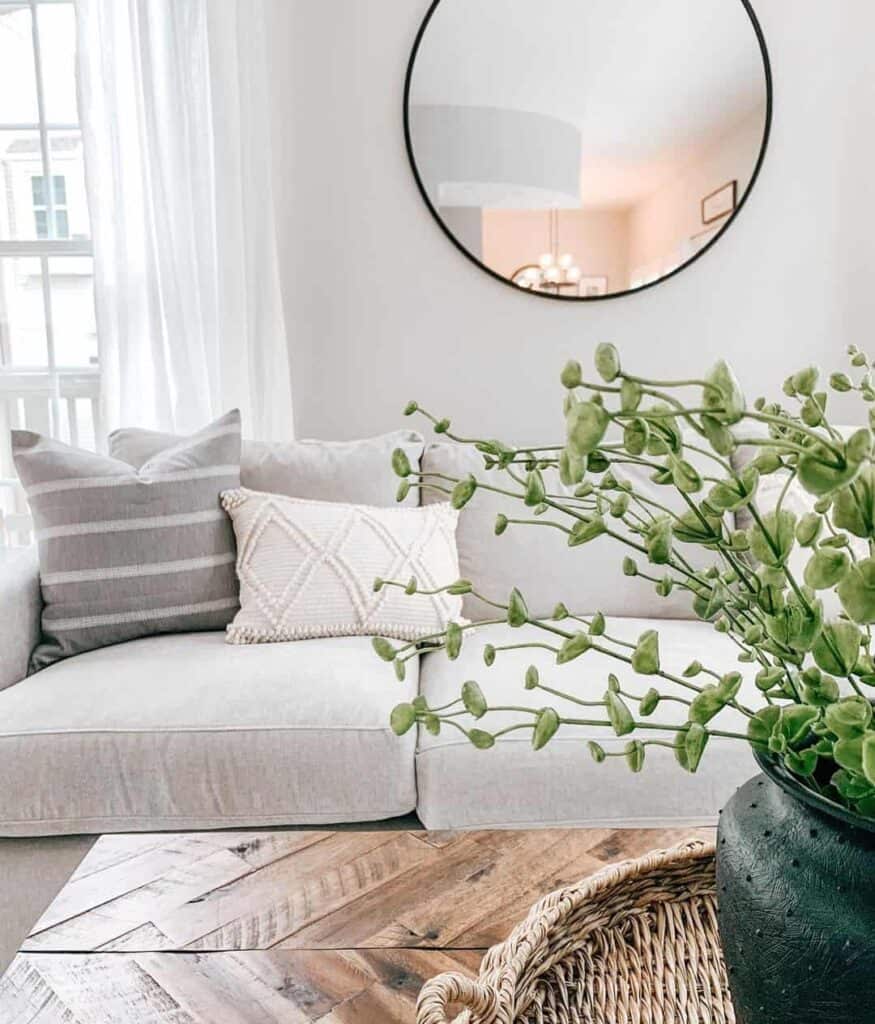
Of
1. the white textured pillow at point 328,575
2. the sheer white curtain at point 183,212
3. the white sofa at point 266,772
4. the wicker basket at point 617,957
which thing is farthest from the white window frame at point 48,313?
the wicker basket at point 617,957

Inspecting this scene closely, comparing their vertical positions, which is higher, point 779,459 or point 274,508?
point 779,459

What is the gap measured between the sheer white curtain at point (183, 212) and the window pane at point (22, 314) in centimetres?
35

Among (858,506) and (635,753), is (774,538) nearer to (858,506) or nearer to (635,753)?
(858,506)

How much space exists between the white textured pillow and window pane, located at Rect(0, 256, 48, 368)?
4.12 feet

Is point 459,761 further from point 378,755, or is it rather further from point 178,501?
point 178,501

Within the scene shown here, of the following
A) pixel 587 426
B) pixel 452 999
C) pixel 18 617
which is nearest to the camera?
pixel 587 426

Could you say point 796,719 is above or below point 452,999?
above

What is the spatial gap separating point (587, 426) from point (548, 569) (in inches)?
71.2

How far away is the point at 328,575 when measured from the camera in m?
1.95

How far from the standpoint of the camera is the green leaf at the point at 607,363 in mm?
389

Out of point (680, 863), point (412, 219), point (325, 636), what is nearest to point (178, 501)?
point (325, 636)

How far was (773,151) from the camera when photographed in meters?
2.66

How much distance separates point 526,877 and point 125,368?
81.0 inches

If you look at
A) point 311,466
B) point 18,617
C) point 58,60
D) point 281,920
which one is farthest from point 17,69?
point 281,920
